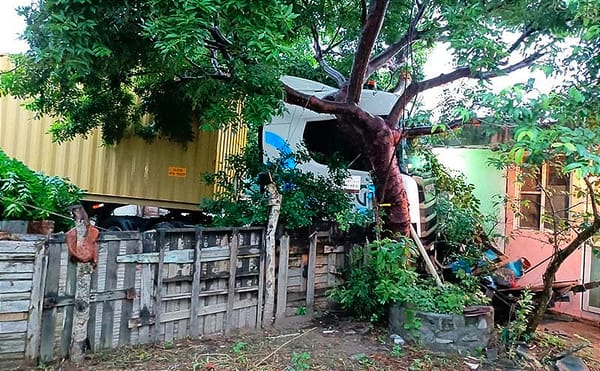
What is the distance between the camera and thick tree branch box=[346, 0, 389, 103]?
4.55 meters

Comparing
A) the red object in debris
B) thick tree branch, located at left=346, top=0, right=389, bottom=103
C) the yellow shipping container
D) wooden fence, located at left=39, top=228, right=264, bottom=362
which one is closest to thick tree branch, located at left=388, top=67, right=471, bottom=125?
thick tree branch, located at left=346, top=0, right=389, bottom=103

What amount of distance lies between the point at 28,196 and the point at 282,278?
2.54 meters

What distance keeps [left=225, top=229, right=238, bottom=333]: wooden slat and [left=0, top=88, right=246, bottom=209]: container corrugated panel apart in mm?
2459

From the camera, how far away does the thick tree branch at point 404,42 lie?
5755 millimetres

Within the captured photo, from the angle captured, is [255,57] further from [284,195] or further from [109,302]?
[109,302]

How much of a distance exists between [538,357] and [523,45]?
10.9ft

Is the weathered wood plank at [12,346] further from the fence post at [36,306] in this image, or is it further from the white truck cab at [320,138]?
the white truck cab at [320,138]

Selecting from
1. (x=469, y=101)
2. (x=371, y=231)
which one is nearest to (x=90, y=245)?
(x=371, y=231)

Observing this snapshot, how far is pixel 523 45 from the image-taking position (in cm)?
505

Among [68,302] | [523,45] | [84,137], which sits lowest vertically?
[68,302]

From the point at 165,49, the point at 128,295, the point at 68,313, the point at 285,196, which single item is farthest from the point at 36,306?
the point at 285,196

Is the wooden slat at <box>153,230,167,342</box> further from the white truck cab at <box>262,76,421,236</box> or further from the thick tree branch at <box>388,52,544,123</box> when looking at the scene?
the thick tree branch at <box>388,52,544,123</box>

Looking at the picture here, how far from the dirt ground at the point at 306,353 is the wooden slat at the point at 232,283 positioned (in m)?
0.12

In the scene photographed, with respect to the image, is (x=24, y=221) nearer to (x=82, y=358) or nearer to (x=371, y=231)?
(x=82, y=358)
